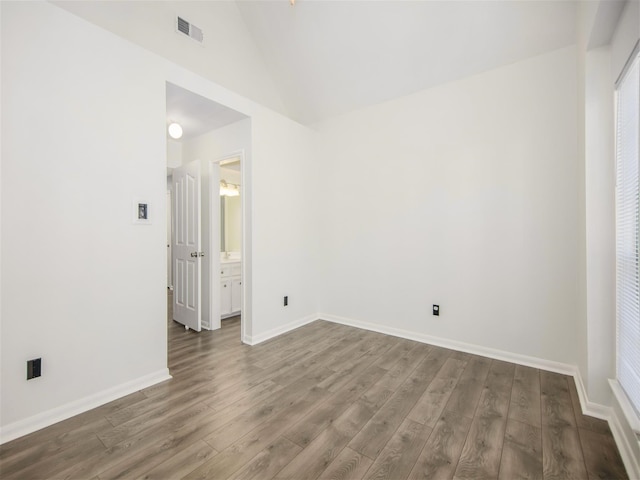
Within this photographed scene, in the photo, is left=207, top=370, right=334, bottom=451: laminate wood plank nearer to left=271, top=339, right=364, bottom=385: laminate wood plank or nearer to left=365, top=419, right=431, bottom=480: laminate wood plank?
left=271, top=339, right=364, bottom=385: laminate wood plank

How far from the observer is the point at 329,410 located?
1998 mm

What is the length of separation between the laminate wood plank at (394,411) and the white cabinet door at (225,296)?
Answer: 9.21 feet

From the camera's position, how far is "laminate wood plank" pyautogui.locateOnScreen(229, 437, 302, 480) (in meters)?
1.45

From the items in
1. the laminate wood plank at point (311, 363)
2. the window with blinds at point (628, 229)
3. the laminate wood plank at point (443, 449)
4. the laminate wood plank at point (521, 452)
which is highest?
the window with blinds at point (628, 229)

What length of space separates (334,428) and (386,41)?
11.5 ft

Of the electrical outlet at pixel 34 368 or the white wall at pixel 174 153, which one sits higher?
the white wall at pixel 174 153

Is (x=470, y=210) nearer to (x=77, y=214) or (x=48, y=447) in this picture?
(x=77, y=214)

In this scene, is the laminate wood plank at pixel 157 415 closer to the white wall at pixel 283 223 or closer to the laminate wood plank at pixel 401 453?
the white wall at pixel 283 223

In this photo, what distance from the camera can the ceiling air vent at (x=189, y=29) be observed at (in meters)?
2.64

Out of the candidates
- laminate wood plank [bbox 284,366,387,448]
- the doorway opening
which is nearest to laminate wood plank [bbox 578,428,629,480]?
laminate wood plank [bbox 284,366,387,448]

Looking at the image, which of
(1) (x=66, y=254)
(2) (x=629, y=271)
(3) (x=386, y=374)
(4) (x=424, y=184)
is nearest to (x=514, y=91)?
(4) (x=424, y=184)

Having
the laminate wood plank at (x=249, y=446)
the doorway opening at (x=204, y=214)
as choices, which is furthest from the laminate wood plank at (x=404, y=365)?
the doorway opening at (x=204, y=214)

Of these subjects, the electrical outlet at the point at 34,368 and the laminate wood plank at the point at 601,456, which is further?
the electrical outlet at the point at 34,368

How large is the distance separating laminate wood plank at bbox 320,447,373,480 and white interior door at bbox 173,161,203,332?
261 cm
